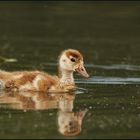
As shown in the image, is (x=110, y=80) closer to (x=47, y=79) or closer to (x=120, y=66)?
(x=47, y=79)

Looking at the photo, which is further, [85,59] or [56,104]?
[85,59]

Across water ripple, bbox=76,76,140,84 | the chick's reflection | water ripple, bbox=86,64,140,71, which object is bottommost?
the chick's reflection

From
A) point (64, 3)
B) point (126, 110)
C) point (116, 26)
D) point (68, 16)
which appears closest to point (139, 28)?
point (116, 26)

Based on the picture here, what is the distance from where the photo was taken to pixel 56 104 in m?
11.2

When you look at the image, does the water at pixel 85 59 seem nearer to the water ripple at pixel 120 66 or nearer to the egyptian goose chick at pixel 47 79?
the water ripple at pixel 120 66

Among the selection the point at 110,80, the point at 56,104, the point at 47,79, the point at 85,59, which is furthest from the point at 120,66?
the point at 56,104

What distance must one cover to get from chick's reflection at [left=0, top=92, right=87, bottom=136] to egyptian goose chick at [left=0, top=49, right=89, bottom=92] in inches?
6.6

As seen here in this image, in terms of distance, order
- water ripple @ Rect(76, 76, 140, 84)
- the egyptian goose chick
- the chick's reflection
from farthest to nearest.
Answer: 1. water ripple @ Rect(76, 76, 140, 84)
2. the egyptian goose chick
3. the chick's reflection

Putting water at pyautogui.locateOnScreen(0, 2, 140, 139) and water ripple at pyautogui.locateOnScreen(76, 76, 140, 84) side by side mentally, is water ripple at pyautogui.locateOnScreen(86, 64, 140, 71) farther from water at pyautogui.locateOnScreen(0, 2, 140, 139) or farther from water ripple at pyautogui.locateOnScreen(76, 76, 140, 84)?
water ripple at pyautogui.locateOnScreen(76, 76, 140, 84)

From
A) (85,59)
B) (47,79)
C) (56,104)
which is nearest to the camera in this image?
(56,104)

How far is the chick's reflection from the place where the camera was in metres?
9.77

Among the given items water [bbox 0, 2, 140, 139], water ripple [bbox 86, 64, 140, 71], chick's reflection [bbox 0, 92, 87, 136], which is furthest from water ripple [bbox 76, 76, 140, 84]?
water ripple [bbox 86, 64, 140, 71]

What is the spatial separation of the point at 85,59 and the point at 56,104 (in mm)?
4909

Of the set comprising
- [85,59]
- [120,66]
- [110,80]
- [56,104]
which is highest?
[85,59]
